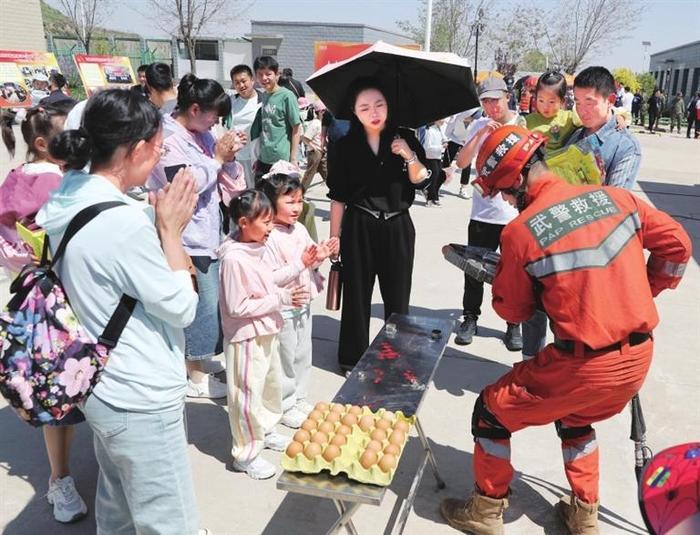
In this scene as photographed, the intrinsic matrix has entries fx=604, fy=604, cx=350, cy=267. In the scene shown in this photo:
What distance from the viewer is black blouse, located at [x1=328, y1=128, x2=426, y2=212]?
157 inches

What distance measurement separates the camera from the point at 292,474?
7.26ft

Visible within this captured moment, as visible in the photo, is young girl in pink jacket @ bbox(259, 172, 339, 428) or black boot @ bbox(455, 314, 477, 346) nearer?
young girl in pink jacket @ bbox(259, 172, 339, 428)

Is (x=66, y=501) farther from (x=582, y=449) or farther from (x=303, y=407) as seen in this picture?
(x=582, y=449)

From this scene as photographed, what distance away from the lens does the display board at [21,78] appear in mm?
17328

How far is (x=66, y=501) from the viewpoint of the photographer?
114 inches

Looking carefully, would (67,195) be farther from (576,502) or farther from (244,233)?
(576,502)

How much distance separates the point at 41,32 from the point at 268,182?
24.1 metres

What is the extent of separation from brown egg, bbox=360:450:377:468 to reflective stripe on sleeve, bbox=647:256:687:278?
4.72 ft

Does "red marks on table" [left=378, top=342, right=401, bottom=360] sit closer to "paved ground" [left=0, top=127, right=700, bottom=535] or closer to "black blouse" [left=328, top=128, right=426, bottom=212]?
"paved ground" [left=0, top=127, right=700, bottom=535]

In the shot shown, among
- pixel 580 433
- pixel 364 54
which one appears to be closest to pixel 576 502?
pixel 580 433

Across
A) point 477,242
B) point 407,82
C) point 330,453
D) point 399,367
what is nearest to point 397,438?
point 330,453

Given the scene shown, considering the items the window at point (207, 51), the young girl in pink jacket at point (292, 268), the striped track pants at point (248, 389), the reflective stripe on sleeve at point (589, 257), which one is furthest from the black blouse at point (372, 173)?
the window at point (207, 51)

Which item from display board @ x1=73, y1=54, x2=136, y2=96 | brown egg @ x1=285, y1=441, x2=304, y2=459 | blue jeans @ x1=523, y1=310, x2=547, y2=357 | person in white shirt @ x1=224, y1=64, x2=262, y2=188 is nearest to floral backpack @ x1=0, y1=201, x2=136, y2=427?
brown egg @ x1=285, y1=441, x2=304, y2=459

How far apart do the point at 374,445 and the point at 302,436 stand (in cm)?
28
